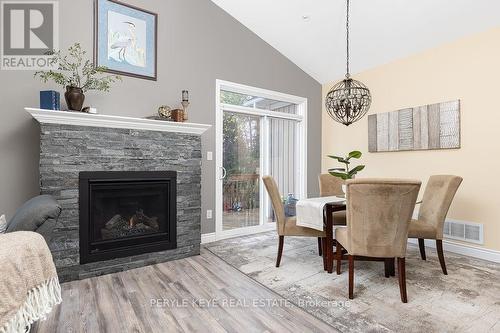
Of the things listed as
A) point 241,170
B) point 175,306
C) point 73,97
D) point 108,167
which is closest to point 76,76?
point 73,97

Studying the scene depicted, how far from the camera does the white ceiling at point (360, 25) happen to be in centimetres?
300

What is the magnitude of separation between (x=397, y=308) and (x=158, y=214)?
246 centimetres

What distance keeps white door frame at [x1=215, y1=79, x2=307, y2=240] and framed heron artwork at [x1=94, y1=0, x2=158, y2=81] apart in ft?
3.20

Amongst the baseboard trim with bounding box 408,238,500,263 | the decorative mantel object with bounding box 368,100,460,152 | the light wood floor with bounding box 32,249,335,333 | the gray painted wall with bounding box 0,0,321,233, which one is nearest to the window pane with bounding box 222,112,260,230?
the gray painted wall with bounding box 0,0,321,233

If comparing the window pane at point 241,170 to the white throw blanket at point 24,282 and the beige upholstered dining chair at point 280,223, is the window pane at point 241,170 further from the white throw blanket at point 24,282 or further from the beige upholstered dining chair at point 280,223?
the white throw blanket at point 24,282

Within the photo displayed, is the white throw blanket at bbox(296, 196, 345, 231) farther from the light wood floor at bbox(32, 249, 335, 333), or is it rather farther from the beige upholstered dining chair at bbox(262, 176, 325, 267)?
the light wood floor at bbox(32, 249, 335, 333)

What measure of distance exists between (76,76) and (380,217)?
3.03m

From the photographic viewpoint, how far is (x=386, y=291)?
2242 mm

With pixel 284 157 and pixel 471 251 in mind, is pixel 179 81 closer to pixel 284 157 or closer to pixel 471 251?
pixel 284 157

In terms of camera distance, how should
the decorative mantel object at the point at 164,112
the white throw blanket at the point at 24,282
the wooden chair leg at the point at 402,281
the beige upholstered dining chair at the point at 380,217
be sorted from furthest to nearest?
the decorative mantel object at the point at 164,112
the wooden chair leg at the point at 402,281
the beige upholstered dining chair at the point at 380,217
the white throw blanket at the point at 24,282

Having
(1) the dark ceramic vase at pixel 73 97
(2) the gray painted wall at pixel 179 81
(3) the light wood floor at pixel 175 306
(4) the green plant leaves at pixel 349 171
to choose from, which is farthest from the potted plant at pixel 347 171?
(1) the dark ceramic vase at pixel 73 97

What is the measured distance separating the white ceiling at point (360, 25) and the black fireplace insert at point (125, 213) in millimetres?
2618

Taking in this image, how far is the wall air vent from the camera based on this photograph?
3.12 meters

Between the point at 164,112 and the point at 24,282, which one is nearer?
the point at 24,282
